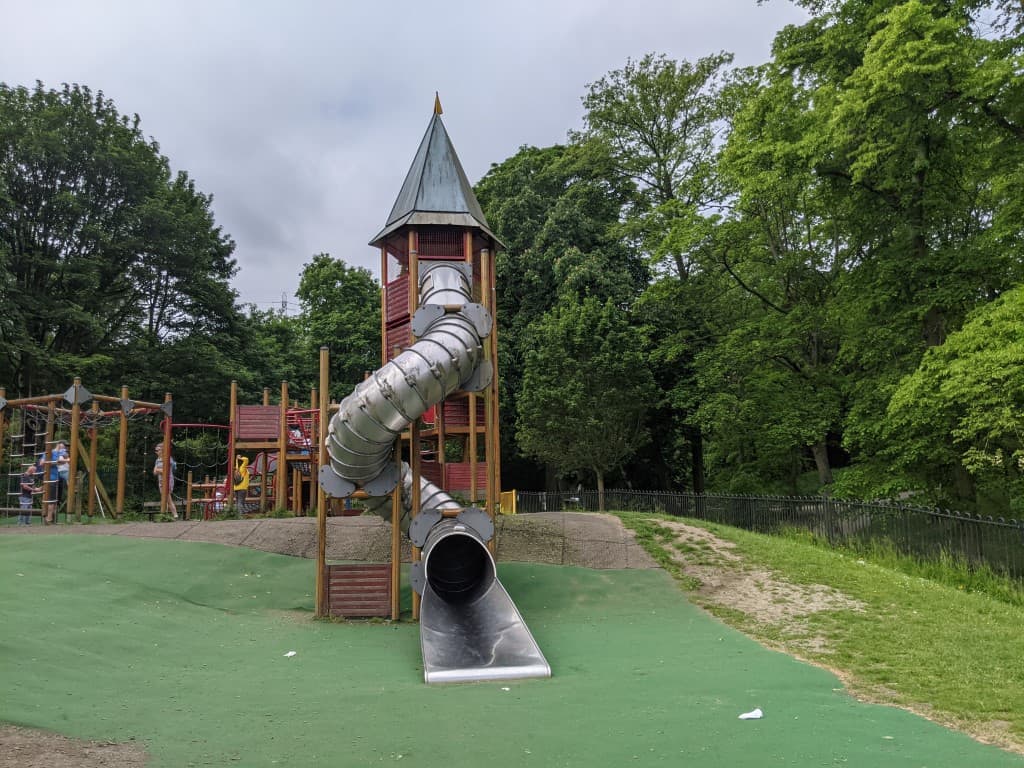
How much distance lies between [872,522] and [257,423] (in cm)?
1575

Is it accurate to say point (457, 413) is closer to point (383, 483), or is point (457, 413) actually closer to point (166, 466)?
point (166, 466)

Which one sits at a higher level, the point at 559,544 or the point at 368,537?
the point at 368,537

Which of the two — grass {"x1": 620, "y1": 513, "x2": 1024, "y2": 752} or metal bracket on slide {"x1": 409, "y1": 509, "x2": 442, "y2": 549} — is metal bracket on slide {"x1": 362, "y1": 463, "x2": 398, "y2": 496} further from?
grass {"x1": 620, "y1": 513, "x2": 1024, "y2": 752}

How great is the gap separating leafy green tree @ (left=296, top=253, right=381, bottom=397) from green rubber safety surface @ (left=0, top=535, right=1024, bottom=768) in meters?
23.9

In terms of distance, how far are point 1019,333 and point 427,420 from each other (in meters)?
13.2

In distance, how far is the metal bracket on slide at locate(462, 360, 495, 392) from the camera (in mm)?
13484

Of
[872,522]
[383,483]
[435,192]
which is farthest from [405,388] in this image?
[872,522]

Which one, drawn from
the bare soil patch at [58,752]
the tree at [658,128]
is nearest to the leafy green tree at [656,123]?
the tree at [658,128]

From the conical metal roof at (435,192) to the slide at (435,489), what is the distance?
4319 millimetres

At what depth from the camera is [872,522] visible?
17.7 metres

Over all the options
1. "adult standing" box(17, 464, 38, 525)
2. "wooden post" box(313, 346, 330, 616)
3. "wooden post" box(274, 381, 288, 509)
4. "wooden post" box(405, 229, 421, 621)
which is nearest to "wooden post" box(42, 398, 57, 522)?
"adult standing" box(17, 464, 38, 525)

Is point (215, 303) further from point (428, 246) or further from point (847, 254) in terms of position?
point (847, 254)

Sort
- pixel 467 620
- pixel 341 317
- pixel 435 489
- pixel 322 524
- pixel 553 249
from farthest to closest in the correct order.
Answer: pixel 341 317
pixel 553 249
pixel 435 489
pixel 322 524
pixel 467 620

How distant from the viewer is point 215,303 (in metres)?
36.8
